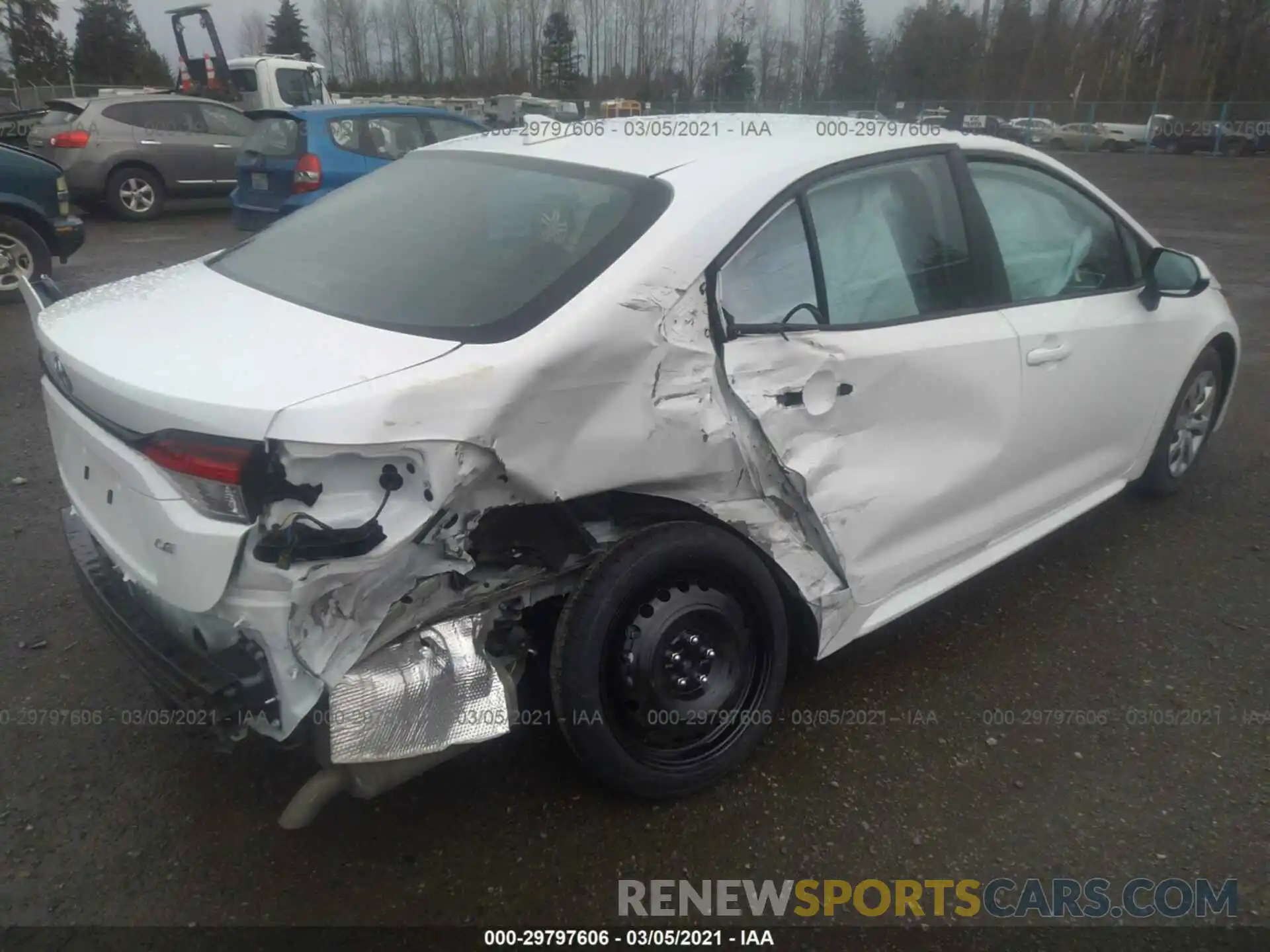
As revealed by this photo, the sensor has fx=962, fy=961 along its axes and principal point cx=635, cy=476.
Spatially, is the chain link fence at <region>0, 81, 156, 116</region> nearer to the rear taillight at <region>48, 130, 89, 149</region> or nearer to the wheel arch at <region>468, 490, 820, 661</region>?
the rear taillight at <region>48, 130, 89, 149</region>

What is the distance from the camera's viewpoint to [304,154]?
9320mm

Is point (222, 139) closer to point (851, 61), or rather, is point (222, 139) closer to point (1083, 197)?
point (1083, 197)

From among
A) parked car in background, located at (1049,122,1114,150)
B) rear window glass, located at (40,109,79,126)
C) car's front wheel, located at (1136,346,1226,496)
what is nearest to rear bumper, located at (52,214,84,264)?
rear window glass, located at (40,109,79,126)

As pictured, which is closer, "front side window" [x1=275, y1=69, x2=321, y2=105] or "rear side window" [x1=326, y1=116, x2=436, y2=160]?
"rear side window" [x1=326, y1=116, x2=436, y2=160]

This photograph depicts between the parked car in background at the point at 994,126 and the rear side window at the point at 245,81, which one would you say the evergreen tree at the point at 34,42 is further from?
the parked car in background at the point at 994,126

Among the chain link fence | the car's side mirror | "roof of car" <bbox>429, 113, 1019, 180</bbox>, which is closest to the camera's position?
"roof of car" <bbox>429, 113, 1019, 180</bbox>

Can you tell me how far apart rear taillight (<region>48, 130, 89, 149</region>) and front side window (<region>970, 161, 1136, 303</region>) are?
12476 mm

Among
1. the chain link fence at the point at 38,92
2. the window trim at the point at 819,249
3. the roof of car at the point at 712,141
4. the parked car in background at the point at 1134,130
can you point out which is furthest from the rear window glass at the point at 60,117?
the parked car in background at the point at 1134,130

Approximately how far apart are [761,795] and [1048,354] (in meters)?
1.69

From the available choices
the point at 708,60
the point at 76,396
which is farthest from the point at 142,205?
the point at 708,60

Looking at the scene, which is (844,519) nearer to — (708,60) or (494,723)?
(494,723)

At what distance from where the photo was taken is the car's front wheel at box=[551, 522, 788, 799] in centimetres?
226

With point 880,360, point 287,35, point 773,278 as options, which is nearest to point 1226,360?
point 880,360

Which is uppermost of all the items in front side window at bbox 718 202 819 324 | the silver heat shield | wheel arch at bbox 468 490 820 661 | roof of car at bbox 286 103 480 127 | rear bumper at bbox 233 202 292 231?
front side window at bbox 718 202 819 324
